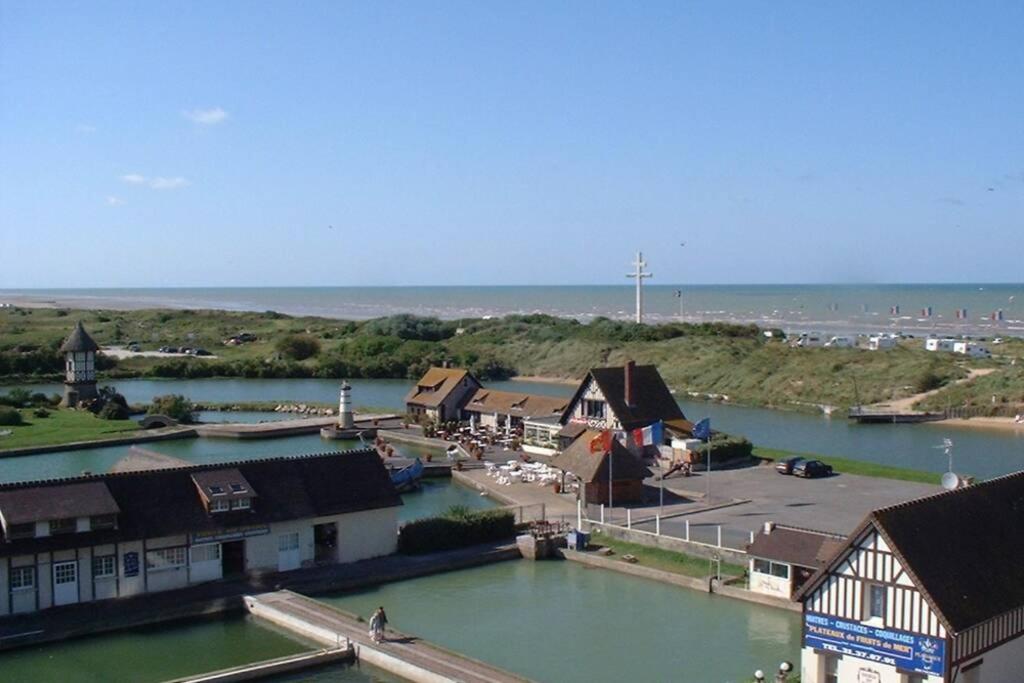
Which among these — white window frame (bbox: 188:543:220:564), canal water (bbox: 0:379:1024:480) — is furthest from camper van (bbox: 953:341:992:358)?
white window frame (bbox: 188:543:220:564)

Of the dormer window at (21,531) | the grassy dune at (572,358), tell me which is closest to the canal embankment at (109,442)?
the dormer window at (21,531)

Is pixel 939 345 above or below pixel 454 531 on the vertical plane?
above

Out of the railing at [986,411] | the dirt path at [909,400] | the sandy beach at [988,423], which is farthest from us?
the dirt path at [909,400]

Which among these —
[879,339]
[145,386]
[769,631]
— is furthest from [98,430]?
[879,339]

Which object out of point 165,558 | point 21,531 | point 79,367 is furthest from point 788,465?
point 79,367

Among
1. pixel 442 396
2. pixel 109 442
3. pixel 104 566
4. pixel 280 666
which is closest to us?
pixel 280 666

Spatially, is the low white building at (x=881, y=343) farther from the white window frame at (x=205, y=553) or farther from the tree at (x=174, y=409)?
the white window frame at (x=205, y=553)

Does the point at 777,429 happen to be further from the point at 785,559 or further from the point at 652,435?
the point at 785,559

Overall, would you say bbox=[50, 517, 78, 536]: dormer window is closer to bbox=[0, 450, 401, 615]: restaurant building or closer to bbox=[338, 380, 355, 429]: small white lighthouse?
bbox=[0, 450, 401, 615]: restaurant building
